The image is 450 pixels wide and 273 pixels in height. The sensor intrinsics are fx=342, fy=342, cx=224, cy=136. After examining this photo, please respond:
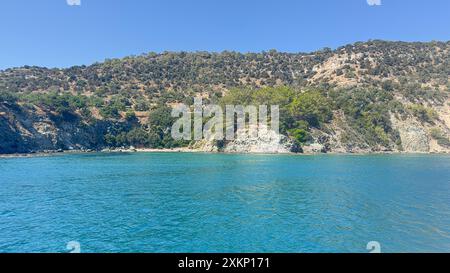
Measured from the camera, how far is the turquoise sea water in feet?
49.8

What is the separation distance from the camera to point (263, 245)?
49.0ft

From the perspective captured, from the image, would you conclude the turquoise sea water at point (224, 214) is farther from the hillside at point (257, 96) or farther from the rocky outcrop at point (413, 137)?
the rocky outcrop at point (413, 137)

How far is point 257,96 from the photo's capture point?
295 ft

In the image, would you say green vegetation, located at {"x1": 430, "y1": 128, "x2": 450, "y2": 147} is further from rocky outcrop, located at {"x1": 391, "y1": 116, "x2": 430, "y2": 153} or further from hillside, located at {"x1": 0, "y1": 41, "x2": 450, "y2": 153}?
rocky outcrop, located at {"x1": 391, "y1": 116, "x2": 430, "y2": 153}

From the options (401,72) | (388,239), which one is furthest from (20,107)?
(401,72)

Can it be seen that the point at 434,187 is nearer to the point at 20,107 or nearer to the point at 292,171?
the point at 292,171

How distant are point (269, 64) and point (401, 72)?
47575 millimetres

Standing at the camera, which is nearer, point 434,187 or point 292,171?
point 434,187

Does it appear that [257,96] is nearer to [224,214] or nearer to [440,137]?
[440,137]

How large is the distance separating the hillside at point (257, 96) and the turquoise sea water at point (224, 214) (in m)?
50.5

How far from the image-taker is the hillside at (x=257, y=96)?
84438 millimetres

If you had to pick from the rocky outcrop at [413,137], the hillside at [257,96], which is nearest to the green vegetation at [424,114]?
the hillside at [257,96]

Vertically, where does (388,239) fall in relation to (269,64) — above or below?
below
